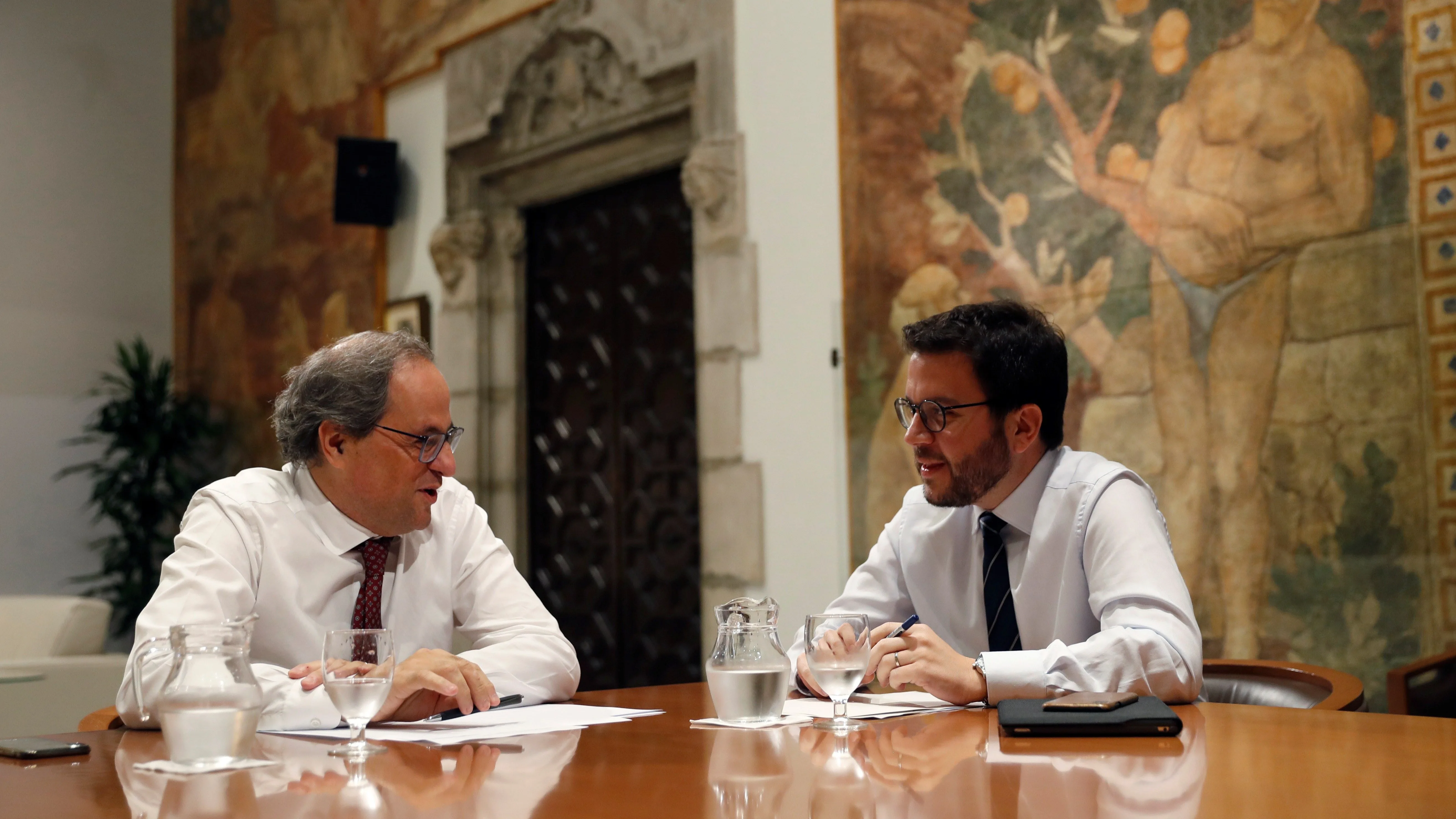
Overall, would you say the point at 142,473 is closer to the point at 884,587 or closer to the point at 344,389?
the point at 344,389

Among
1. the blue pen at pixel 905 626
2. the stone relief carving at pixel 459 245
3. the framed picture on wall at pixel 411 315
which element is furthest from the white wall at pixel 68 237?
the blue pen at pixel 905 626

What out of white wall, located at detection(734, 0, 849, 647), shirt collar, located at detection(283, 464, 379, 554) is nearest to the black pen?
shirt collar, located at detection(283, 464, 379, 554)

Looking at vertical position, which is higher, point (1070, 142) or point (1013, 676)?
point (1070, 142)

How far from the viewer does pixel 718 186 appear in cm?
548

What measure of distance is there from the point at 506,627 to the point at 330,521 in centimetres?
38

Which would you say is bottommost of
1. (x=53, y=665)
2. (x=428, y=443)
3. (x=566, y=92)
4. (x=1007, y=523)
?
(x=53, y=665)

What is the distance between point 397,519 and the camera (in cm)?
244

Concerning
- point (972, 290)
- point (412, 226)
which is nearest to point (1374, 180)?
point (972, 290)

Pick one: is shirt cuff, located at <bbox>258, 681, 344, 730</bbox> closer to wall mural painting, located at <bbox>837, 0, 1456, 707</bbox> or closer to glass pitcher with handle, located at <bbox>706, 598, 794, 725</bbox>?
glass pitcher with handle, located at <bbox>706, 598, 794, 725</bbox>

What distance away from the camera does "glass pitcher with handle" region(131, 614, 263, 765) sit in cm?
138

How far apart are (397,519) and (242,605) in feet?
1.09

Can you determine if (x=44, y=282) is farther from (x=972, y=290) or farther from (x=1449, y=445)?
(x=1449, y=445)

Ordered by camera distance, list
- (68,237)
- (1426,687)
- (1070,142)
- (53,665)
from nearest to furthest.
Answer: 1. (1426,687)
2. (1070,142)
3. (53,665)
4. (68,237)

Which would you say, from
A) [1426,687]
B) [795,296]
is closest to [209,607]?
[1426,687]
